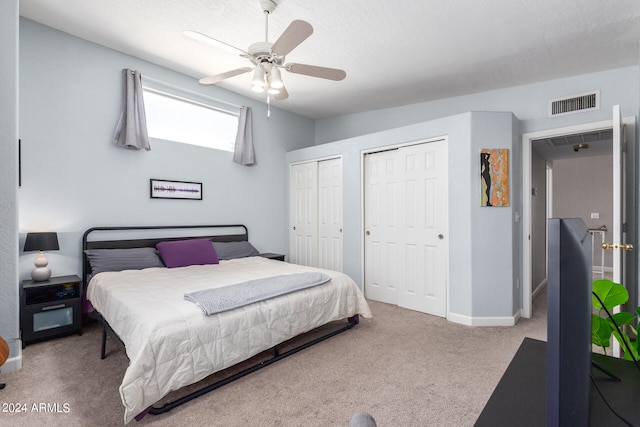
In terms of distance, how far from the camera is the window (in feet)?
12.6

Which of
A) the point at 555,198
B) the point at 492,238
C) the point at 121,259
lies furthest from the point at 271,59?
the point at 555,198

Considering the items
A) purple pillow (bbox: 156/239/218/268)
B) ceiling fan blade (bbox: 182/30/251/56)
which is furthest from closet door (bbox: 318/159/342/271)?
ceiling fan blade (bbox: 182/30/251/56)

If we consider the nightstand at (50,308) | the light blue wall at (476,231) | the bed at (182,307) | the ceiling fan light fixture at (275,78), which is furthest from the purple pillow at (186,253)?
the light blue wall at (476,231)

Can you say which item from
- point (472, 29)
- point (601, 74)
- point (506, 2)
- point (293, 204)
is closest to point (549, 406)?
point (506, 2)

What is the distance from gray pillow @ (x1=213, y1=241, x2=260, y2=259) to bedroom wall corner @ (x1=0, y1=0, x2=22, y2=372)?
198 cm

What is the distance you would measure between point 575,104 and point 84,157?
5242 millimetres

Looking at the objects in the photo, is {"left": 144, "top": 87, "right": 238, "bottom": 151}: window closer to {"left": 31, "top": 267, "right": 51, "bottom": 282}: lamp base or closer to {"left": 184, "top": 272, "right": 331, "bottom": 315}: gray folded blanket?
{"left": 31, "top": 267, "right": 51, "bottom": 282}: lamp base

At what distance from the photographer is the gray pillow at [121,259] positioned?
3.16m

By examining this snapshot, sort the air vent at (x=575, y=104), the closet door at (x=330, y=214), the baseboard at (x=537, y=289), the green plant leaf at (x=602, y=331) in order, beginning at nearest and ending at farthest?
the green plant leaf at (x=602, y=331), the air vent at (x=575, y=104), the baseboard at (x=537, y=289), the closet door at (x=330, y=214)

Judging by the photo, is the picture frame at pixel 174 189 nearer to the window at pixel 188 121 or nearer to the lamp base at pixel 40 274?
the window at pixel 188 121

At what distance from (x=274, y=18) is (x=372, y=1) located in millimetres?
828

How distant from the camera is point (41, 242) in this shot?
112 inches

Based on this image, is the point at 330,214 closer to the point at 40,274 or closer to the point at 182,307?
the point at 182,307

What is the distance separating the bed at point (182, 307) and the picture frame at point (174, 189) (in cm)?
40
